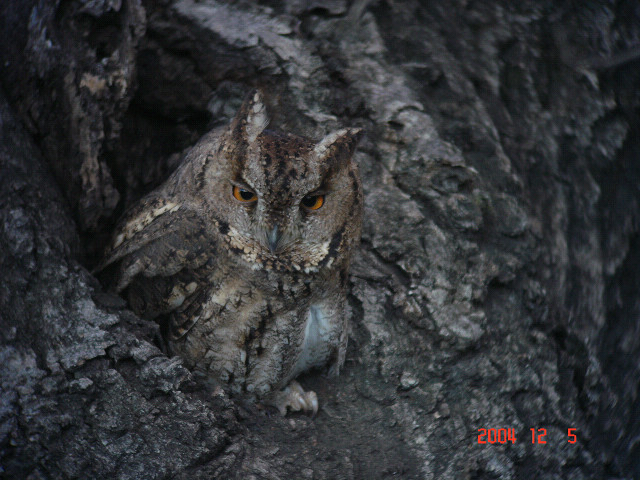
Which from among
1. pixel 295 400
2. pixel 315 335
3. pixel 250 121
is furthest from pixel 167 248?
pixel 295 400

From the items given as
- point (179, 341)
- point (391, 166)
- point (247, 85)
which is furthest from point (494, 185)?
point (179, 341)

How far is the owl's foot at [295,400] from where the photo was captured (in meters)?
1.99

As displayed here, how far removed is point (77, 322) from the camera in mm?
1518

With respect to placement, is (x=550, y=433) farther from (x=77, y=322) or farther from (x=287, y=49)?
(x=287, y=49)

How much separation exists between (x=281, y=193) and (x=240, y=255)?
12.5 inches

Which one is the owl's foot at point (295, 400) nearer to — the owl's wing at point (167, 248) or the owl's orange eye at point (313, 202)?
the owl's wing at point (167, 248)

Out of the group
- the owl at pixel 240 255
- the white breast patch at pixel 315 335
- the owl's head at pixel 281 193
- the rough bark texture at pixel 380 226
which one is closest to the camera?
the rough bark texture at pixel 380 226

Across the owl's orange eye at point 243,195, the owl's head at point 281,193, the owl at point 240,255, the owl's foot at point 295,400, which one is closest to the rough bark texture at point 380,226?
the owl's foot at point 295,400

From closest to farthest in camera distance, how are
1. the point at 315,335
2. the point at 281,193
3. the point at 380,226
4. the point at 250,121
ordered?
the point at 281,193
the point at 250,121
the point at 315,335
the point at 380,226

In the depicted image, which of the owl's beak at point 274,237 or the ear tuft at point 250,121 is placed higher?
the ear tuft at point 250,121

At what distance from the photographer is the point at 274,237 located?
5.59 feet

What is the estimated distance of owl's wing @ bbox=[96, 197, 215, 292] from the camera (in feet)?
5.86

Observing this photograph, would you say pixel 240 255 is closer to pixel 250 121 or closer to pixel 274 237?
pixel 274 237

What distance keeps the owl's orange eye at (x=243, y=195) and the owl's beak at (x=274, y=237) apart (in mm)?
124
